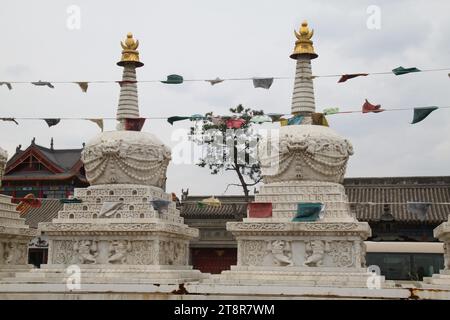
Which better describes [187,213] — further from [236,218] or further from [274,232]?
[274,232]

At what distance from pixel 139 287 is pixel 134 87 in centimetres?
783

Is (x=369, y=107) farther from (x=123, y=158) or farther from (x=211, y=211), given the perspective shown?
(x=211, y=211)

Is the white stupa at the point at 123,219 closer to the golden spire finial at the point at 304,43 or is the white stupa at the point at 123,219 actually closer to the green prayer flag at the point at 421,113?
the golden spire finial at the point at 304,43

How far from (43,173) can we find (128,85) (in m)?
19.1

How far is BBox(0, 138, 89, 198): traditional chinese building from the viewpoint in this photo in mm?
39375

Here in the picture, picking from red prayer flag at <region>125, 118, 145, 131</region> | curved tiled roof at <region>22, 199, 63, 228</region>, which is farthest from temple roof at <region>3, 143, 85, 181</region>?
red prayer flag at <region>125, 118, 145, 131</region>

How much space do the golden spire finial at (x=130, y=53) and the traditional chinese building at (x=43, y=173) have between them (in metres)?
17.0

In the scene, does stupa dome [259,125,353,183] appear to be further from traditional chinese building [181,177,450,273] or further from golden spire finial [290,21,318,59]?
traditional chinese building [181,177,450,273]

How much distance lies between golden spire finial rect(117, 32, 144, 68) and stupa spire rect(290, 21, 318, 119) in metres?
5.52

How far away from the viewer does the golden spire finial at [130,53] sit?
23.1 metres

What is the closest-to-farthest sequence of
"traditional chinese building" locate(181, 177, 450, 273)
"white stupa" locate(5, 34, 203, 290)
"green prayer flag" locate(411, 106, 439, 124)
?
"green prayer flag" locate(411, 106, 439, 124) → "white stupa" locate(5, 34, 203, 290) → "traditional chinese building" locate(181, 177, 450, 273)

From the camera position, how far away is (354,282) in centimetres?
1855
